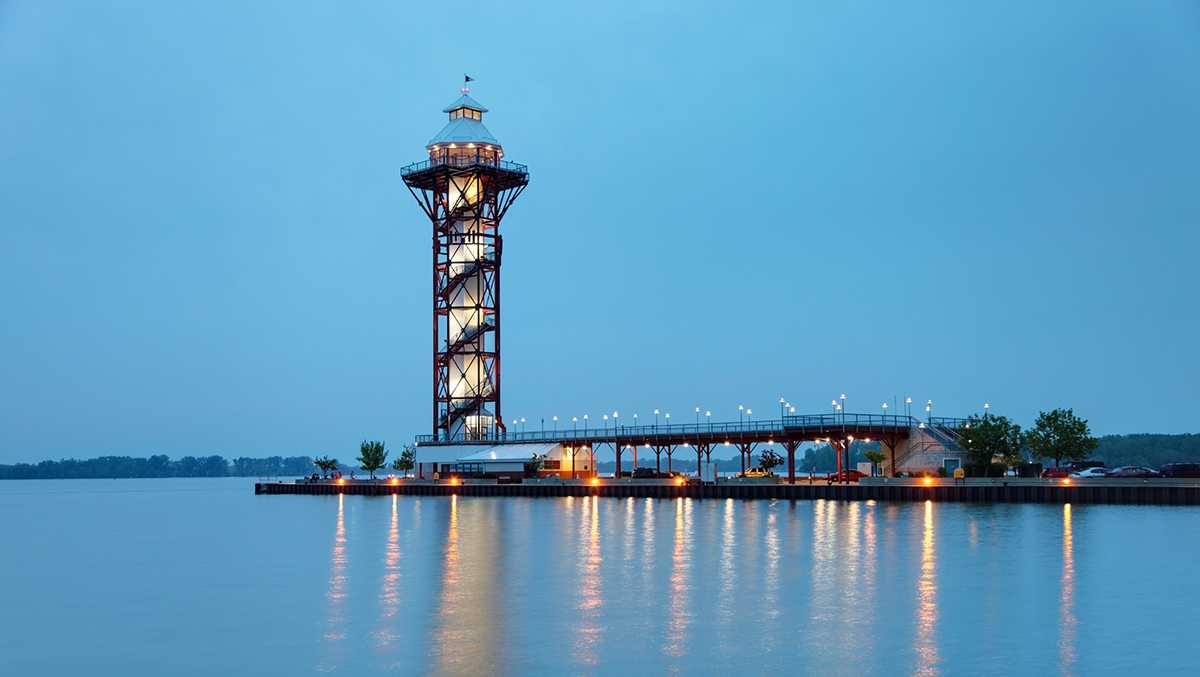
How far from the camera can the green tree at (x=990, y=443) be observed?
94.8 meters

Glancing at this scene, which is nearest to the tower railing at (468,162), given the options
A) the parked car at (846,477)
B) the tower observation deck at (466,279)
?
the tower observation deck at (466,279)

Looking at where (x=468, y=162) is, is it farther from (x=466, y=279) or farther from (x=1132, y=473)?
(x=1132, y=473)

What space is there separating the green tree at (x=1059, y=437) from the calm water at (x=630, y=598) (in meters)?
32.1

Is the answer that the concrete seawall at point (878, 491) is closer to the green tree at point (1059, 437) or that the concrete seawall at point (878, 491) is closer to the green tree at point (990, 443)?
the green tree at point (990, 443)

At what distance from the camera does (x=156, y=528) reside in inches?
3435

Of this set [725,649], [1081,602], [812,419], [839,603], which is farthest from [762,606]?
[812,419]

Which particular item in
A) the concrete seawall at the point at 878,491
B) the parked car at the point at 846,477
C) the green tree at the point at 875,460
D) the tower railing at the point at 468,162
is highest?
the tower railing at the point at 468,162

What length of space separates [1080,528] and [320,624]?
43578mm

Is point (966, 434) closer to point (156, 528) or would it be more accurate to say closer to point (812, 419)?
point (812, 419)

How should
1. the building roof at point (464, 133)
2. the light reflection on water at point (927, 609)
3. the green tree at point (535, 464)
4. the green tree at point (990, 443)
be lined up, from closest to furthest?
the light reflection on water at point (927, 609) < the green tree at point (990, 443) < the green tree at point (535, 464) < the building roof at point (464, 133)

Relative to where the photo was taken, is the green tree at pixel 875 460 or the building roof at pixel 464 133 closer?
the green tree at pixel 875 460

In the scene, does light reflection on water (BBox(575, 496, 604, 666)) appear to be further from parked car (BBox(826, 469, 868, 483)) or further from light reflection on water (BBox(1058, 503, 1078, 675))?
parked car (BBox(826, 469, 868, 483))

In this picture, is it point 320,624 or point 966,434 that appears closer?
point 320,624

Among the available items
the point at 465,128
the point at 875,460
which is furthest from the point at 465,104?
the point at 875,460
